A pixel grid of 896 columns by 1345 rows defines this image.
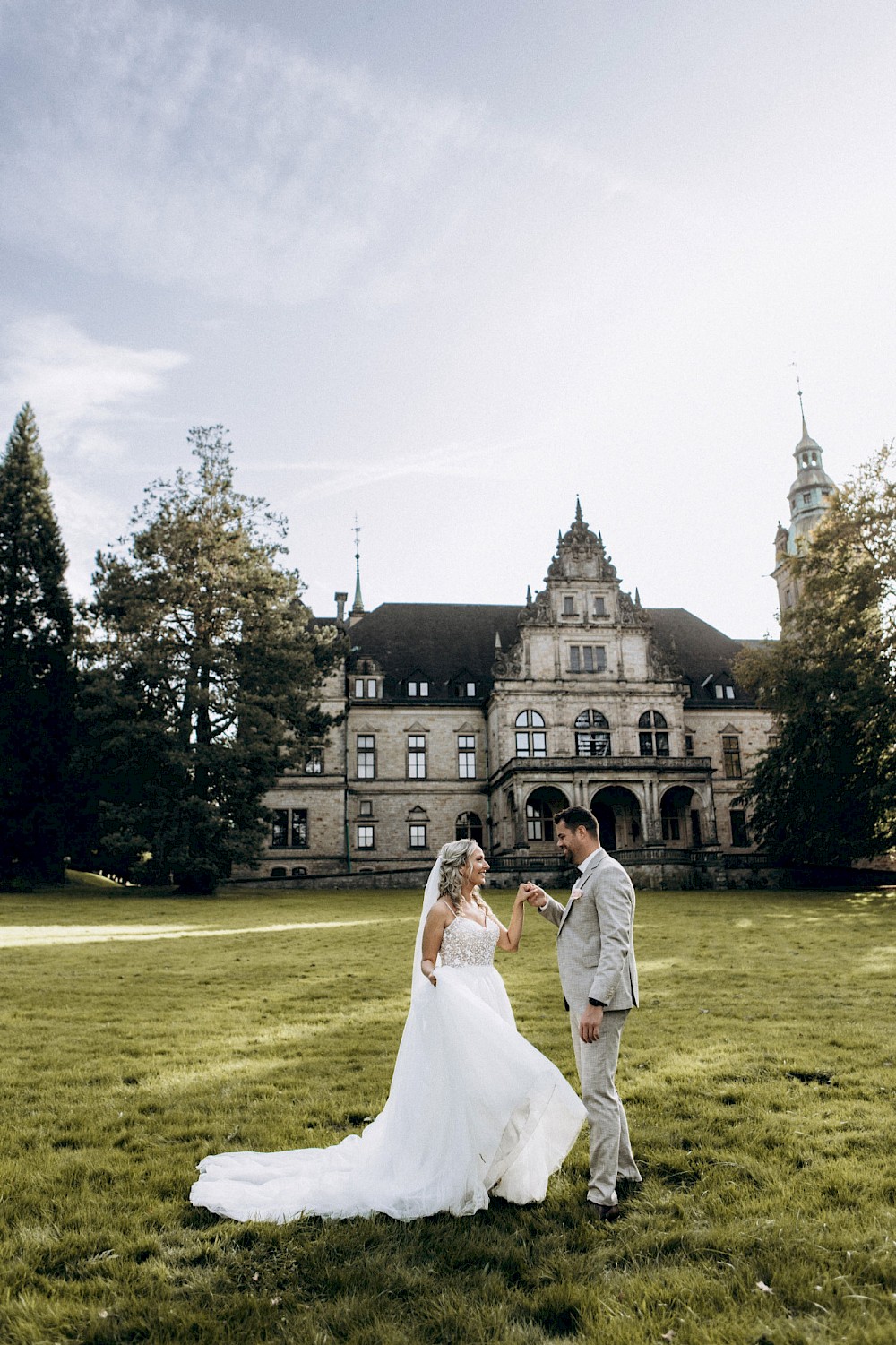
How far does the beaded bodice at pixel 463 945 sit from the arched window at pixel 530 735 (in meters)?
39.3

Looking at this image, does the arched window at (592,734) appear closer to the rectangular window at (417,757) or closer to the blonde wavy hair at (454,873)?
the rectangular window at (417,757)

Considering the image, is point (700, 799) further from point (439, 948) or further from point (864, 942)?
point (439, 948)

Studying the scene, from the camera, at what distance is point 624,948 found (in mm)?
5359

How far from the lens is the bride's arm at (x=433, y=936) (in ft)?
19.8

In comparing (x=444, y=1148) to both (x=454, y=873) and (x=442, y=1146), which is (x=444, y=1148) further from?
(x=454, y=873)

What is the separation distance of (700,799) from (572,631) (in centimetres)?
1041

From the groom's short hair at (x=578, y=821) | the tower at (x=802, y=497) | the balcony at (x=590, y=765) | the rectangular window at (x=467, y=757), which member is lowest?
the groom's short hair at (x=578, y=821)

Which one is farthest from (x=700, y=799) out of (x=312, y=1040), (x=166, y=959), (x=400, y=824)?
(x=312, y=1040)

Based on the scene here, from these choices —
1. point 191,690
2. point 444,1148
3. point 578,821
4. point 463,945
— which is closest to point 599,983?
point 578,821

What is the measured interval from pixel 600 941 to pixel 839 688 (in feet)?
99.6

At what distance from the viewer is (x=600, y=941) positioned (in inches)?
217

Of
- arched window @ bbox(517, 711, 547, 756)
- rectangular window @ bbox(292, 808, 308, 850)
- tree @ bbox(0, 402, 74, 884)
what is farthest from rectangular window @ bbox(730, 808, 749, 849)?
tree @ bbox(0, 402, 74, 884)

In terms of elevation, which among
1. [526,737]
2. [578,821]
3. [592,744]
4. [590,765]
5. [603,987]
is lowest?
[603,987]

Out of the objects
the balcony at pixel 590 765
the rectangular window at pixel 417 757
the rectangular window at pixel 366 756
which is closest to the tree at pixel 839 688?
the balcony at pixel 590 765
